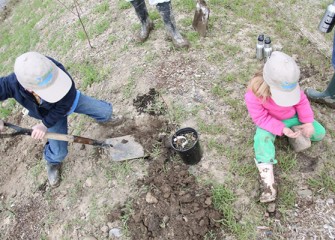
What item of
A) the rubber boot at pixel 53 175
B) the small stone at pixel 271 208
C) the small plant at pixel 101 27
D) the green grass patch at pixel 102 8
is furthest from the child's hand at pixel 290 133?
the green grass patch at pixel 102 8

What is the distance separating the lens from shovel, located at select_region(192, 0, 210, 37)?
4707 millimetres

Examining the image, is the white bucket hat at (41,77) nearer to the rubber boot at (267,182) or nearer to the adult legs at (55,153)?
the adult legs at (55,153)

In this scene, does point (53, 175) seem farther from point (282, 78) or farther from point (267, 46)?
point (267, 46)

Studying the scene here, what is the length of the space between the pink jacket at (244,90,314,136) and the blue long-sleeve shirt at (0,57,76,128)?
175 centimetres

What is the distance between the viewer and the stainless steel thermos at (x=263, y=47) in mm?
4227

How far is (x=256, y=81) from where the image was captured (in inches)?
114

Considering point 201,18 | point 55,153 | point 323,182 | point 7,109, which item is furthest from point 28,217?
point 201,18

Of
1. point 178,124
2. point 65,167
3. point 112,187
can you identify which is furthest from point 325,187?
point 65,167

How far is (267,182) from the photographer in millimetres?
3049

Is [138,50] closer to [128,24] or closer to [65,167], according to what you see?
[128,24]

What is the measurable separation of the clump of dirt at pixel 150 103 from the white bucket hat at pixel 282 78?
151 centimetres

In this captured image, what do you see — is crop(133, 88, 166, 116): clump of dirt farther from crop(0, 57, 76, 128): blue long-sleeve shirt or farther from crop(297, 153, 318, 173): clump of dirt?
crop(297, 153, 318, 173): clump of dirt

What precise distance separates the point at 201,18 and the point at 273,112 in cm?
220

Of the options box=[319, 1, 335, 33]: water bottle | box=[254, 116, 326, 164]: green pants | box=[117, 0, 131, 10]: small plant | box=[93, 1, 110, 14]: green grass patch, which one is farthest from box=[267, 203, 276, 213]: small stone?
box=[93, 1, 110, 14]: green grass patch
